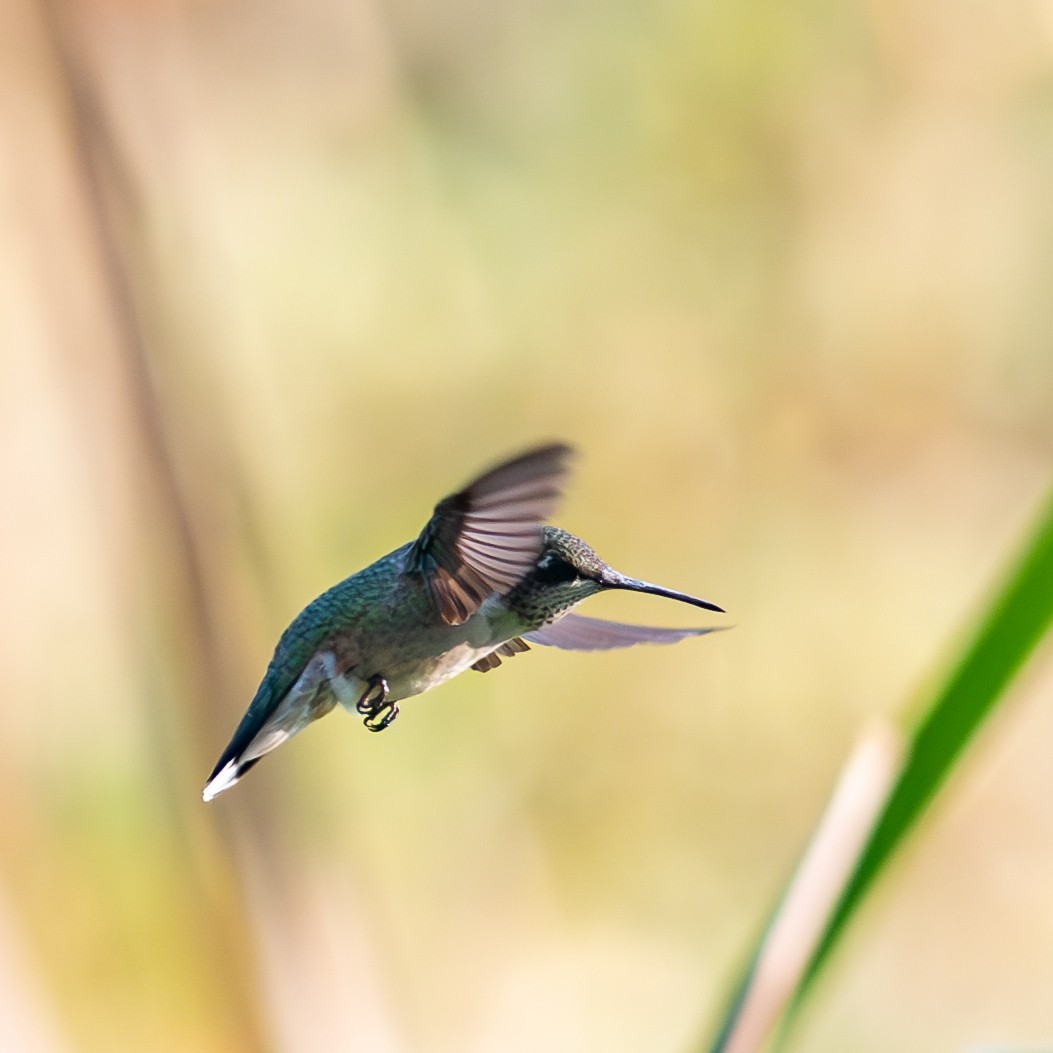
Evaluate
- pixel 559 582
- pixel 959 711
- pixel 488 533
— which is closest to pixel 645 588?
pixel 559 582

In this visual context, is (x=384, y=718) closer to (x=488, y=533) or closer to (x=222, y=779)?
(x=222, y=779)

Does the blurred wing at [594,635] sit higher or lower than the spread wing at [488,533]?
lower

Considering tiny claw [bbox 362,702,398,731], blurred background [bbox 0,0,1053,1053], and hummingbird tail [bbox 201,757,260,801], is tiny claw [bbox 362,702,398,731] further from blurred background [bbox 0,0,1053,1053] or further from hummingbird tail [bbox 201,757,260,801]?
blurred background [bbox 0,0,1053,1053]

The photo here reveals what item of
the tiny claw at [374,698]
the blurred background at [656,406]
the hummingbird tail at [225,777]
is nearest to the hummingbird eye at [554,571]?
the tiny claw at [374,698]

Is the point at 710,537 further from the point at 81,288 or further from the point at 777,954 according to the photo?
the point at 777,954

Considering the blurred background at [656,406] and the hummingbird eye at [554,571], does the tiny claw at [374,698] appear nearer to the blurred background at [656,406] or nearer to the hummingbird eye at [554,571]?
the hummingbird eye at [554,571]

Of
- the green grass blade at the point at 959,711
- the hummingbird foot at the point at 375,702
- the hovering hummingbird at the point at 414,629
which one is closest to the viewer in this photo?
the green grass blade at the point at 959,711

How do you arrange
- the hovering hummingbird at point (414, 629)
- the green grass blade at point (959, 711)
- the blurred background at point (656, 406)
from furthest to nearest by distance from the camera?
the blurred background at point (656, 406) < the hovering hummingbird at point (414, 629) < the green grass blade at point (959, 711)
